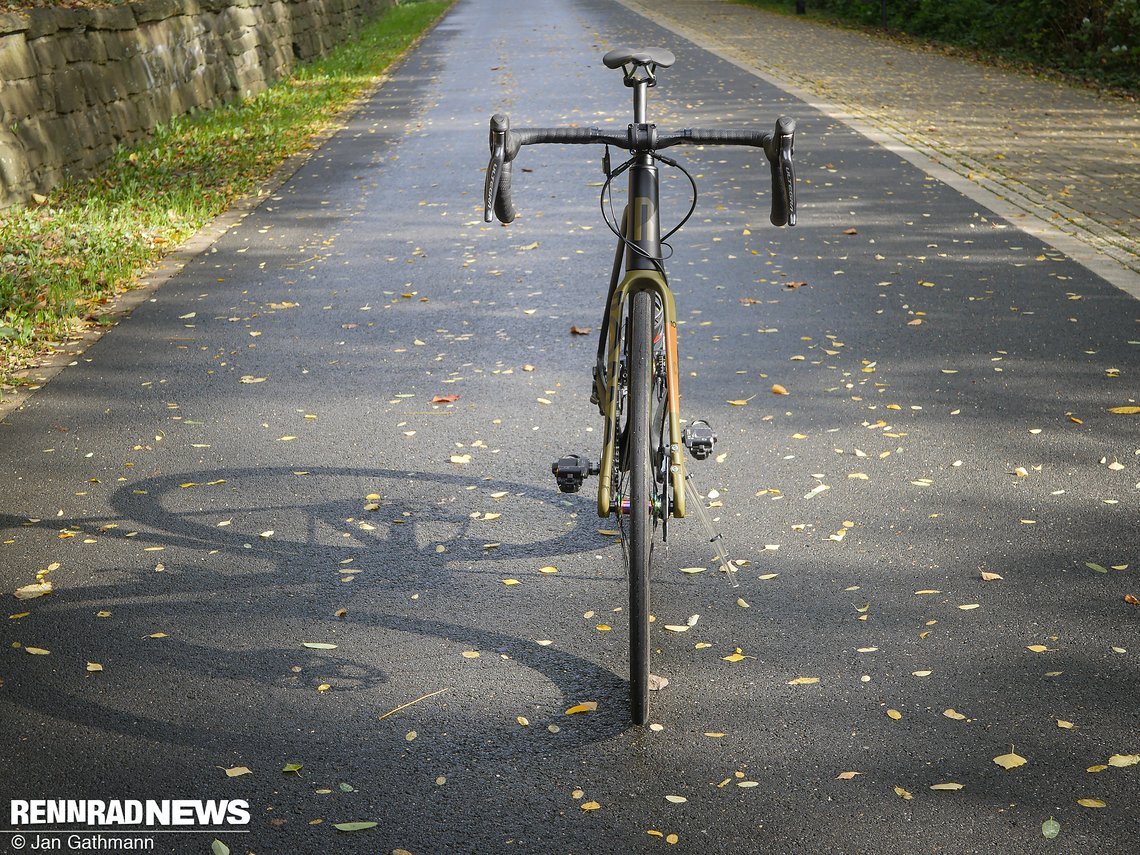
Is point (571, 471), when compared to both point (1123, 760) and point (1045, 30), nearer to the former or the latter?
point (1123, 760)

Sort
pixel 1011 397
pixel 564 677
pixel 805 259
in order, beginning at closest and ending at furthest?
1. pixel 564 677
2. pixel 1011 397
3. pixel 805 259

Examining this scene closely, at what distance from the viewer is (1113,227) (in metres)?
9.32

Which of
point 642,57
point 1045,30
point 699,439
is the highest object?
point 1045,30

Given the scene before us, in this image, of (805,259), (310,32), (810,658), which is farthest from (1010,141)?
(310,32)

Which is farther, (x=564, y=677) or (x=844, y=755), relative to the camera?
(x=564, y=677)

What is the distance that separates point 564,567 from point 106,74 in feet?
32.6

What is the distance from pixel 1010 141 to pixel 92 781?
40.1ft

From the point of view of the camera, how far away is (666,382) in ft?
11.9

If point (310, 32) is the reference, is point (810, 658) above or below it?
below

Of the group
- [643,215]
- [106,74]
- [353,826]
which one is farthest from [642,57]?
[106,74]

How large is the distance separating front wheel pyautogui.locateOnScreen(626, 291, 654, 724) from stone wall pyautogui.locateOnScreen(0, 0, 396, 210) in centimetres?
793

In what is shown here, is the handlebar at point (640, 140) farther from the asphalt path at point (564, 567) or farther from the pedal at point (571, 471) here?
the asphalt path at point (564, 567)

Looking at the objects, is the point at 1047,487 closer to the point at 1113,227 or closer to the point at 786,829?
the point at 786,829

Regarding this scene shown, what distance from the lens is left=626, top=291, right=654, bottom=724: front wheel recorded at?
10.7 ft
